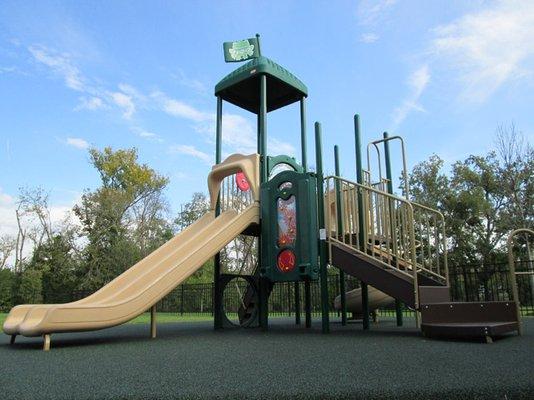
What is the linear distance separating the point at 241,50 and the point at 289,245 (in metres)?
4.71

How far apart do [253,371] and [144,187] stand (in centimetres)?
3014

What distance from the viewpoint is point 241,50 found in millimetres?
9750

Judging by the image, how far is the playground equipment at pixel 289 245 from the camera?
5426 mm

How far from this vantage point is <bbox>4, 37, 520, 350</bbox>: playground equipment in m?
5.43

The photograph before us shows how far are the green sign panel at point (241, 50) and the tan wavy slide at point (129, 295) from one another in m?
3.56

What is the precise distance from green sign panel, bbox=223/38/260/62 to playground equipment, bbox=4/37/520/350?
0.02m

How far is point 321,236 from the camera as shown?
23.0 ft

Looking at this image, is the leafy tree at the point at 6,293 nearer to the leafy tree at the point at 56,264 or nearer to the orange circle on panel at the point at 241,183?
the leafy tree at the point at 56,264

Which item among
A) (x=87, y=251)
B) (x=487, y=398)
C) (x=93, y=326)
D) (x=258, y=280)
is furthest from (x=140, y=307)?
(x=87, y=251)

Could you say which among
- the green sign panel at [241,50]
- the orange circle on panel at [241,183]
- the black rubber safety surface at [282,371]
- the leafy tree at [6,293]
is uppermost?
the green sign panel at [241,50]

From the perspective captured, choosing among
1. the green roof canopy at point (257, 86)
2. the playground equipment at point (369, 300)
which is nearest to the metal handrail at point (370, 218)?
the playground equipment at point (369, 300)

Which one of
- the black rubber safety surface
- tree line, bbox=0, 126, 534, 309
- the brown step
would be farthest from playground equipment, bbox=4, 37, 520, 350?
tree line, bbox=0, 126, 534, 309

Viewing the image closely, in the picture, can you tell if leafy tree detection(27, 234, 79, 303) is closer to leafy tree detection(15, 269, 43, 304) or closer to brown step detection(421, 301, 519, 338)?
leafy tree detection(15, 269, 43, 304)

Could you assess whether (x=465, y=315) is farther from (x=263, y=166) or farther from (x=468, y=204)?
(x=468, y=204)
